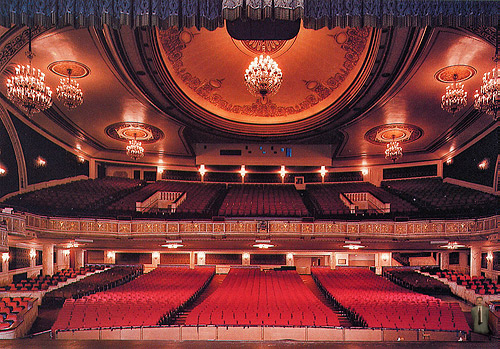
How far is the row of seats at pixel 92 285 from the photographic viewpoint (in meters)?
10.5

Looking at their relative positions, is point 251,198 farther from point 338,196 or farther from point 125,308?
point 125,308

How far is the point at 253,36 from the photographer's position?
13.1 feet

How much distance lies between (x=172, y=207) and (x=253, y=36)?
1258cm

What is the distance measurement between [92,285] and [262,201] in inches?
312

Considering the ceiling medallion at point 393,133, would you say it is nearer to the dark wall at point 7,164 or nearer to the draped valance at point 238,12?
the draped valance at point 238,12

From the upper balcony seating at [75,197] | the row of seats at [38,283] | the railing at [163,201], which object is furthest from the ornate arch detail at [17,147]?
the railing at [163,201]

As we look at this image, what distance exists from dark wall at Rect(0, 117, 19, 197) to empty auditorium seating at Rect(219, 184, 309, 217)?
7.02m

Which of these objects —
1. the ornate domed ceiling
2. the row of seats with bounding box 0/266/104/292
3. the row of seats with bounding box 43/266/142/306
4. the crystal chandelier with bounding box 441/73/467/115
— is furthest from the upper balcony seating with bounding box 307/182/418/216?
the row of seats with bounding box 0/266/104/292

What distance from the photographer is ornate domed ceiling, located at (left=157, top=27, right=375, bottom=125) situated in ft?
33.2

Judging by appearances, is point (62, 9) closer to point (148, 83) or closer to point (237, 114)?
point (148, 83)

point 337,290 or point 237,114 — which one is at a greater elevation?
point 237,114

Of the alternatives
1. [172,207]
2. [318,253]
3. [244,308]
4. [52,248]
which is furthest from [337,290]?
[52,248]

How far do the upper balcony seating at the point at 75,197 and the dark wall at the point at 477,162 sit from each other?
14078mm

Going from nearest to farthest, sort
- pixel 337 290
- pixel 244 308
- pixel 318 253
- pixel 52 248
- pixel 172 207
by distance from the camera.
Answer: pixel 244 308
pixel 337 290
pixel 52 248
pixel 172 207
pixel 318 253
